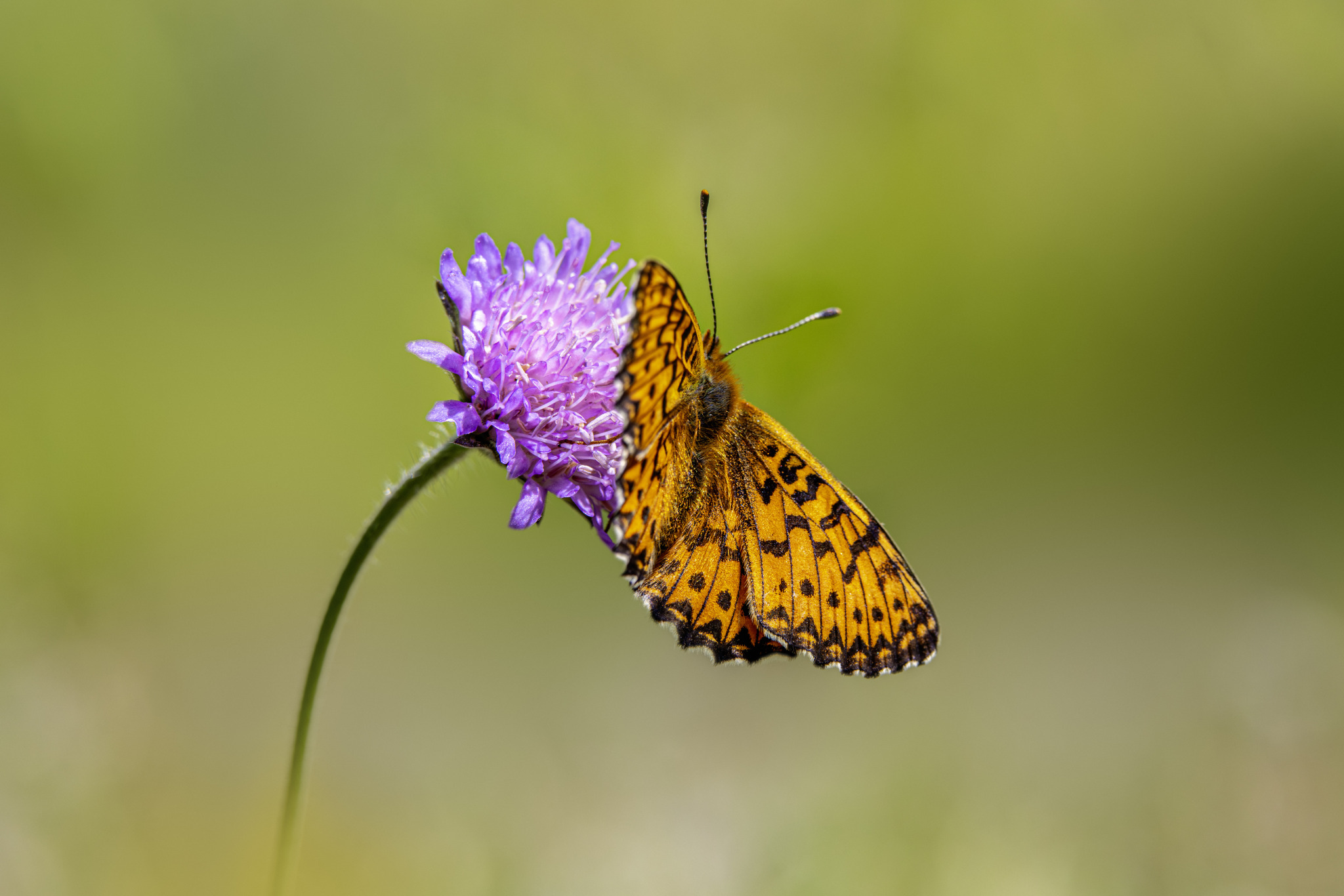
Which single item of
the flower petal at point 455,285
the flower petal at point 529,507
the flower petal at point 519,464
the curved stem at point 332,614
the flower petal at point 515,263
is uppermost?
the flower petal at point 515,263

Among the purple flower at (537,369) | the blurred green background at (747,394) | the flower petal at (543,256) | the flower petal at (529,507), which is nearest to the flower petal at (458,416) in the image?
the purple flower at (537,369)

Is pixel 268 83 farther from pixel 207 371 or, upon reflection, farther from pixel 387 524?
pixel 387 524

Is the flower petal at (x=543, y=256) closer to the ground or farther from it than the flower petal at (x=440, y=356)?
farther from it

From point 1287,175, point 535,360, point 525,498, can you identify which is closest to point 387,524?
point 525,498

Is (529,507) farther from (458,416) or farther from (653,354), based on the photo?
(653,354)

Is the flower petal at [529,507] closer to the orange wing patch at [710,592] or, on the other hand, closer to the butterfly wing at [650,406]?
the butterfly wing at [650,406]

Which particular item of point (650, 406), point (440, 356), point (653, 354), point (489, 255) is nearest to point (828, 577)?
point (650, 406)

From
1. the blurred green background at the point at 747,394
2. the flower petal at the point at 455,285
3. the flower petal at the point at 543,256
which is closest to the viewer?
the flower petal at the point at 455,285
